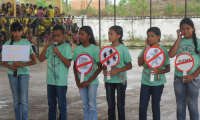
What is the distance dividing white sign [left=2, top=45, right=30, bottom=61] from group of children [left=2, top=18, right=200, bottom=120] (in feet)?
0.24

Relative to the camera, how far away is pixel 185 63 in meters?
4.46

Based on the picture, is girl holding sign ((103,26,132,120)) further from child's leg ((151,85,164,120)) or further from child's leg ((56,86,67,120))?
child's leg ((56,86,67,120))

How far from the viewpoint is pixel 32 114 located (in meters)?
6.24

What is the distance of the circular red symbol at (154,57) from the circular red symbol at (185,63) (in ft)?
0.74

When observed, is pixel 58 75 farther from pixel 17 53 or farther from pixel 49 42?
pixel 17 53

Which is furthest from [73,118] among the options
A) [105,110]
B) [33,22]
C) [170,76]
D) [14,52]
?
[33,22]

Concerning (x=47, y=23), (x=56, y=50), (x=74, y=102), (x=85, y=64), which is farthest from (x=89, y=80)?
(x=47, y=23)

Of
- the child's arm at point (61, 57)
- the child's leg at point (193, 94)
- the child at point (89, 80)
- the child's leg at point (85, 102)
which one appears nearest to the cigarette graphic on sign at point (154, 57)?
the child's leg at point (193, 94)

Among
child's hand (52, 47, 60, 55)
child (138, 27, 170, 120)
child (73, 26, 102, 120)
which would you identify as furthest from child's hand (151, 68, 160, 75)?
child's hand (52, 47, 60, 55)

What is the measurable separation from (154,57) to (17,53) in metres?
1.93

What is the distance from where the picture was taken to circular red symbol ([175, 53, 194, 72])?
14.6ft

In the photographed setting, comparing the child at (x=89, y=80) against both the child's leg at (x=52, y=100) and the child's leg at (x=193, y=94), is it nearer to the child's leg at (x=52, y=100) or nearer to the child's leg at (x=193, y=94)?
the child's leg at (x=52, y=100)

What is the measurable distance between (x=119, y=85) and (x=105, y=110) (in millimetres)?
1735

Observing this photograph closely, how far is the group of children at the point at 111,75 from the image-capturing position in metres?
4.57
